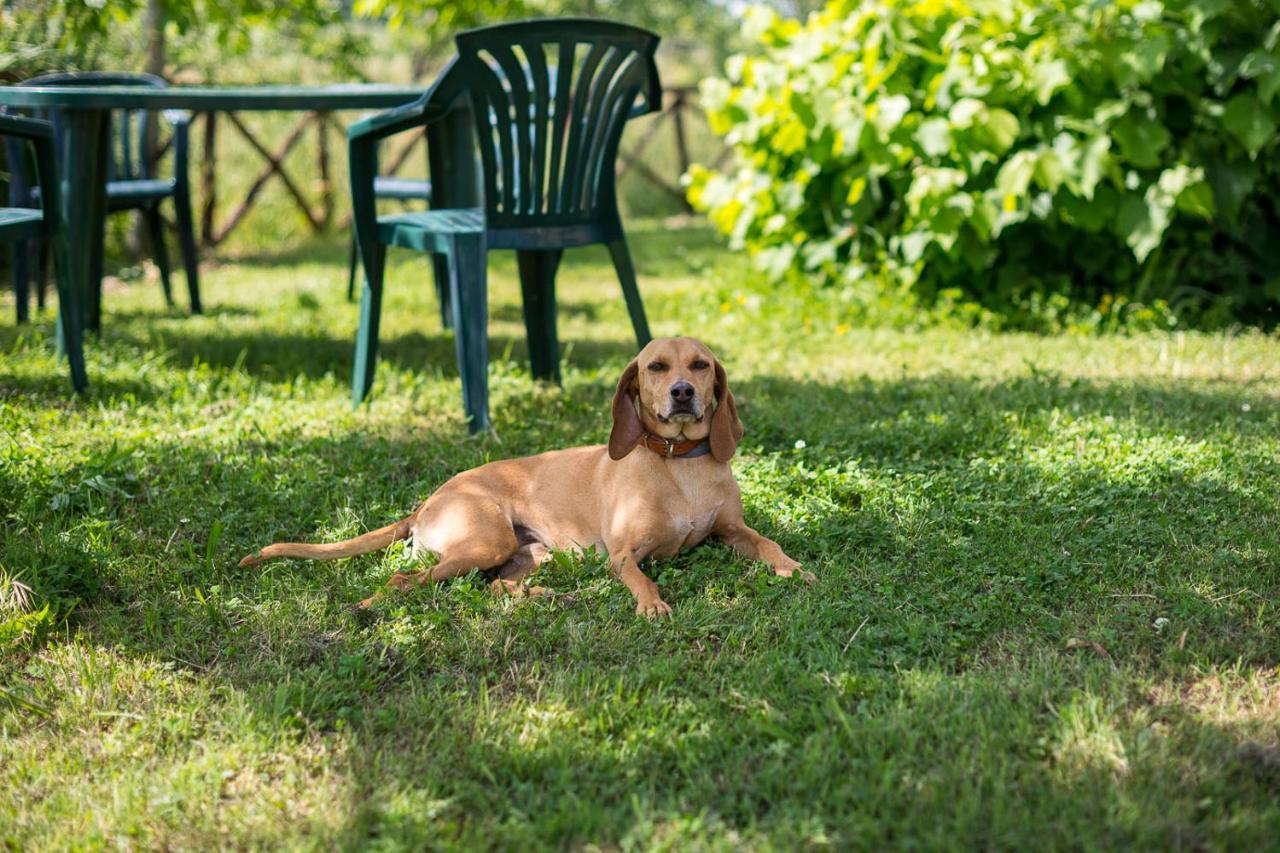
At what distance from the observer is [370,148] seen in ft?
17.2

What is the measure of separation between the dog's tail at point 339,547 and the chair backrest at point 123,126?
465 cm

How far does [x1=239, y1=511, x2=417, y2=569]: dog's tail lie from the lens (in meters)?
3.45

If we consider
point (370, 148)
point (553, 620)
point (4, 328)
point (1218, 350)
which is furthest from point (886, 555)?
point (4, 328)

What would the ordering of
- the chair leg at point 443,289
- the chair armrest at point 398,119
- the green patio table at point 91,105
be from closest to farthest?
the chair armrest at point 398,119, the green patio table at point 91,105, the chair leg at point 443,289

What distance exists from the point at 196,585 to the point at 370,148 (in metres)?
2.47

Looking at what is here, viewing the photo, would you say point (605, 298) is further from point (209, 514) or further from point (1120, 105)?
point (209, 514)

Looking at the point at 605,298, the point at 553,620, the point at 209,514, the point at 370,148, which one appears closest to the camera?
the point at 553,620

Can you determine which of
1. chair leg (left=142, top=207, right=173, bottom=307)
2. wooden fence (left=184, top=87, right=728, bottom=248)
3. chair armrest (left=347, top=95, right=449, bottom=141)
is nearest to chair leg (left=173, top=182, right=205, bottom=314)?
chair leg (left=142, top=207, right=173, bottom=307)

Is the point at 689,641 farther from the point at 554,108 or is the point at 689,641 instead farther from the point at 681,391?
the point at 554,108

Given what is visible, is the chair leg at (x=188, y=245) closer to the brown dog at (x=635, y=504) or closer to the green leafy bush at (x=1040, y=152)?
the green leafy bush at (x=1040, y=152)

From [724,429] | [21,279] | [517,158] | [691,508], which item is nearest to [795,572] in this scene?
[691,508]

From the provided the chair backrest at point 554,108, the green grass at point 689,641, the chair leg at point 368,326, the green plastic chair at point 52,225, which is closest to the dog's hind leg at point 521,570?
the green grass at point 689,641

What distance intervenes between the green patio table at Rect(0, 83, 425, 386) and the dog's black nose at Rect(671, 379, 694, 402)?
3.10 meters

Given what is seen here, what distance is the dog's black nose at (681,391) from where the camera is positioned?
11.3 feet
